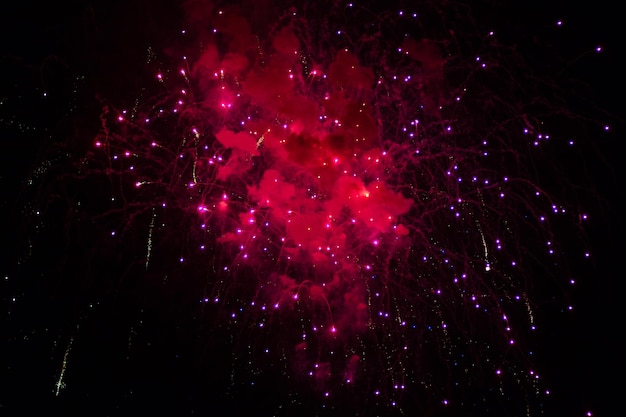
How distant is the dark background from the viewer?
2035mm

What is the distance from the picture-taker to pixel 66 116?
2.04 metres

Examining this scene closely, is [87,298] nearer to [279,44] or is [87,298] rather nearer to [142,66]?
[142,66]

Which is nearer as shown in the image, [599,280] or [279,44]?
[279,44]

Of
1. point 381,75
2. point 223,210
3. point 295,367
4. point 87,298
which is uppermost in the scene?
point 381,75

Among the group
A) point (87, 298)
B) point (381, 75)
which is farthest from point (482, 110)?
point (87, 298)

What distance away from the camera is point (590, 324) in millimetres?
2152

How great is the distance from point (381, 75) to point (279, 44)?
0.54 metres

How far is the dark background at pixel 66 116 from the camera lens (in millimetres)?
2035

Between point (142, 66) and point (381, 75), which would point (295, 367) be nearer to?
point (381, 75)

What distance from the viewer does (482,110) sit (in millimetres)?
2094

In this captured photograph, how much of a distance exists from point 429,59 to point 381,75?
0.81 feet

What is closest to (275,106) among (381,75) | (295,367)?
(381,75)

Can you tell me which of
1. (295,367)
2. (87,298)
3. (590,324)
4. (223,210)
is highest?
(223,210)

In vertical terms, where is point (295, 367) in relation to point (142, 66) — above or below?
below
